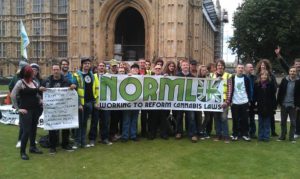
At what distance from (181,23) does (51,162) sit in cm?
3188

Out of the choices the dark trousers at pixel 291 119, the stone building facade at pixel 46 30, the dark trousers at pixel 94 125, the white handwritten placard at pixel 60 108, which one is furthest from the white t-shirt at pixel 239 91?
the stone building facade at pixel 46 30

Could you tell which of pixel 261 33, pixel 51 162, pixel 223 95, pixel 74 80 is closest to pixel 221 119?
pixel 223 95

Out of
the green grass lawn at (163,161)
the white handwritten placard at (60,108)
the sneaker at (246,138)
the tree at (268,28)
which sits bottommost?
the green grass lawn at (163,161)

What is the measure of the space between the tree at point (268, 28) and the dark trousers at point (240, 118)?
843 inches

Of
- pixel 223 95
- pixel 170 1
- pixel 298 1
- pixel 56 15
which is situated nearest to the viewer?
pixel 223 95

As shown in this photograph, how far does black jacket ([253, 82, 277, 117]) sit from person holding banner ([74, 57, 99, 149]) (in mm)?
4533

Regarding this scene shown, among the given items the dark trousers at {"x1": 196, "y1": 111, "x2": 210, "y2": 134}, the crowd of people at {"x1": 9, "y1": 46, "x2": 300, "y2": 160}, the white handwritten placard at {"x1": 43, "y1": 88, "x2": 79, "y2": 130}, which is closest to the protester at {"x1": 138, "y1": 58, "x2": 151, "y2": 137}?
the crowd of people at {"x1": 9, "y1": 46, "x2": 300, "y2": 160}

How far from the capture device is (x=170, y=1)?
127ft

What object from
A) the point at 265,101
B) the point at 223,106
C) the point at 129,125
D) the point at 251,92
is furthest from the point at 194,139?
the point at 265,101

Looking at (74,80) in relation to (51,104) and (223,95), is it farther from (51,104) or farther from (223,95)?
(223,95)

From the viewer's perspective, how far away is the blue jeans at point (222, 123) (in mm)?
10906

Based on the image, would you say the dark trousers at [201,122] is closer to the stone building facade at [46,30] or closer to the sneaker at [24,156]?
the sneaker at [24,156]

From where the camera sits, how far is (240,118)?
36.2 ft

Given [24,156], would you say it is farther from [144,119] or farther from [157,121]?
[157,121]
